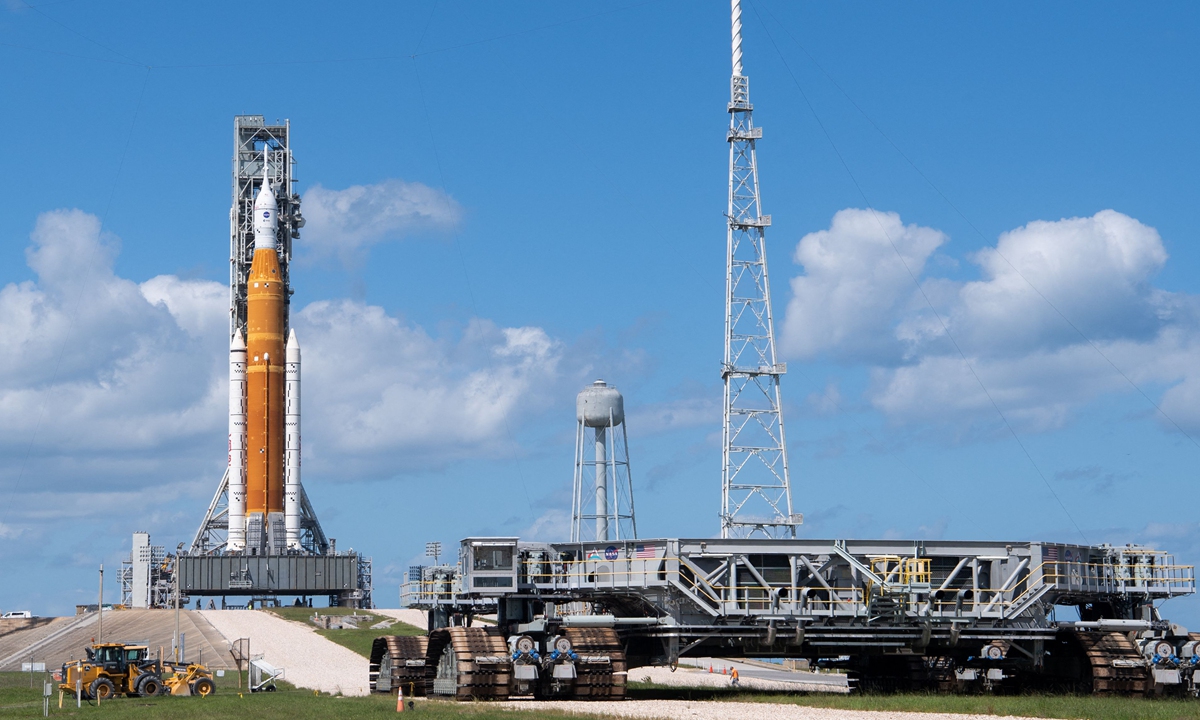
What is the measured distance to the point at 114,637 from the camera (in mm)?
72562

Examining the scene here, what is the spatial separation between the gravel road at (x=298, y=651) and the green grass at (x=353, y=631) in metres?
0.60

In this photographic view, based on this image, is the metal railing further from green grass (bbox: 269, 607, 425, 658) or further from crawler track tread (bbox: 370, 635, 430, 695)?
green grass (bbox: 269, 607, 425, 658)

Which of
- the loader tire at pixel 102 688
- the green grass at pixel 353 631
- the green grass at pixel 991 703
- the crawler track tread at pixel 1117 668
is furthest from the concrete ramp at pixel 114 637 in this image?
the crawler track tread at pixel 1117 668

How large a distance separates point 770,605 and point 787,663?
2669 cm

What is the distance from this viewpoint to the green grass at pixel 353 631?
67562 millimetres

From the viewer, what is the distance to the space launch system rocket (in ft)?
301

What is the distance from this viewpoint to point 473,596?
138 feet

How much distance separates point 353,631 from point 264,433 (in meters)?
21.9

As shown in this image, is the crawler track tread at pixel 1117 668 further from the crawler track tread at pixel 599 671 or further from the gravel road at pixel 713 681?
the crawler track tread at pixel 599 671

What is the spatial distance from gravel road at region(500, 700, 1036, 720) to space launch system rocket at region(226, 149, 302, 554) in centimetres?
5716

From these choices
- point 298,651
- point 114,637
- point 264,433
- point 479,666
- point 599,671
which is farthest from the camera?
point 264,433

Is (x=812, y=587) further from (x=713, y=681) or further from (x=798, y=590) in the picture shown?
(x=713, y=681)

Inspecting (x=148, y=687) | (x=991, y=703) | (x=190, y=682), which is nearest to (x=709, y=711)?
(x=991, y=703)

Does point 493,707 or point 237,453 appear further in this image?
point 237,453
